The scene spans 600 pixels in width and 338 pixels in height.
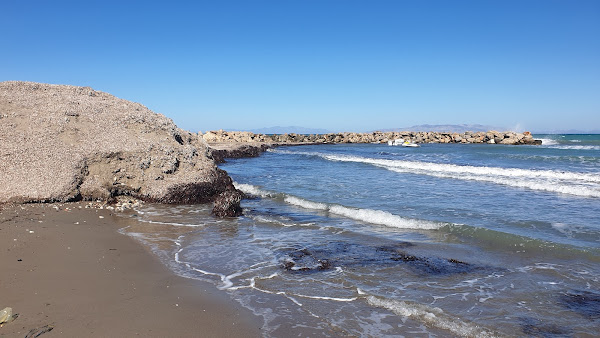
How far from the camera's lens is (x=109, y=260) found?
5.99 m

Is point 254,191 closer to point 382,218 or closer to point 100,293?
point 382,218

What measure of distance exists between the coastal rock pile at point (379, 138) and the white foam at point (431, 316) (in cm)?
4454

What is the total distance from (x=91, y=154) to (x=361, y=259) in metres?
7.88

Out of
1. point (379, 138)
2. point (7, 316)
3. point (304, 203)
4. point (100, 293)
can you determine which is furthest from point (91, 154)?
point (379, 138)

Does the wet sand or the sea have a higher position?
the wet sand

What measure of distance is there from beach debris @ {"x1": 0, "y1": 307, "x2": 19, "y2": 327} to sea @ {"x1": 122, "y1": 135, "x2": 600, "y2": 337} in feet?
7.46

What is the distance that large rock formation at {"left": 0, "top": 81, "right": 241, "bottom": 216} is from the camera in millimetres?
9594

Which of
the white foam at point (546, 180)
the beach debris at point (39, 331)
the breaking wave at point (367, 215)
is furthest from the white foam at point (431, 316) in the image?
the white foam at point (546, 180)

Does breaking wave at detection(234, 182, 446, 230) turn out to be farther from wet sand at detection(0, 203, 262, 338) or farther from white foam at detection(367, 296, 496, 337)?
wet sand at detection(0, 203, 262, 338)

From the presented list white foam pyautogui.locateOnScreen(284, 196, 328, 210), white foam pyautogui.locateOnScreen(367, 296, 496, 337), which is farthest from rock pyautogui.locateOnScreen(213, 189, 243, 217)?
white foam pyautogui.locateOnScreen(367, 296, 496, 337)

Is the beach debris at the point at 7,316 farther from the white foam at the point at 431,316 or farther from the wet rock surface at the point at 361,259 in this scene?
the white foam at the point at 431,316

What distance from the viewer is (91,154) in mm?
10305

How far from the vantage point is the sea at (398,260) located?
4430 millimetres

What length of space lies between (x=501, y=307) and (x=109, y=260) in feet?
18.4
